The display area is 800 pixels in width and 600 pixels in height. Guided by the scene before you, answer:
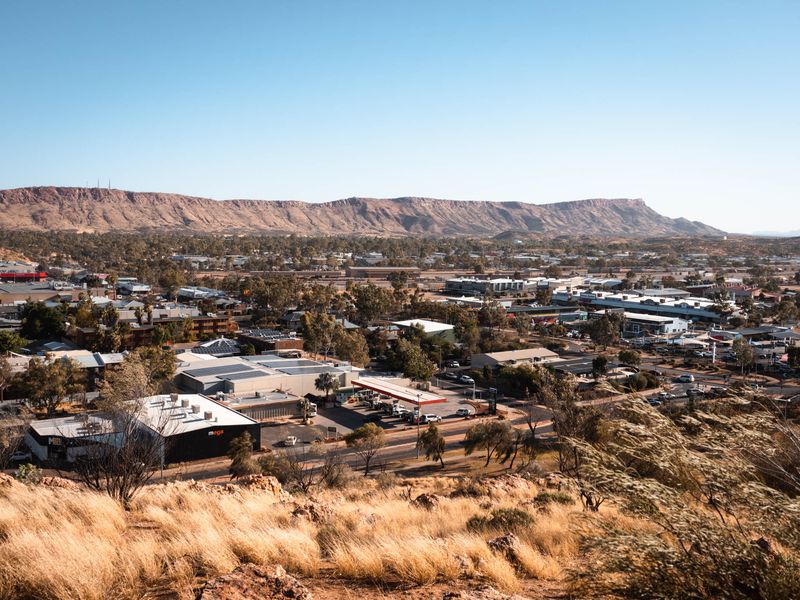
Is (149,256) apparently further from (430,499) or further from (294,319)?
(430,499)

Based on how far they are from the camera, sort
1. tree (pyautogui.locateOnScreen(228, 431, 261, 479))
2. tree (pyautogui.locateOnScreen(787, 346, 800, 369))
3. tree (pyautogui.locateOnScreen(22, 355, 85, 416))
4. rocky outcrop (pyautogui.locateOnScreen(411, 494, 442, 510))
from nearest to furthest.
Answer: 1. rocky outcrop (pyautogui.locateOnScreen(411, 494, 442, 510))
2. tree (pyautogui.locateOnScreen(228, 431, 261, 479))
3. tree (pyautogui.locateOnScreen(22, 355, 85, 416))
4. tree (pyautogui.locateOnScreen(787, 346, 800, 369))

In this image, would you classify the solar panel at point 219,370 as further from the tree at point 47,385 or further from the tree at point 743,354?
the tree at point 743,354

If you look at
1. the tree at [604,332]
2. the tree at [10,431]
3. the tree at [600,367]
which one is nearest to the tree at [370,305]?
the tree at [604,332]

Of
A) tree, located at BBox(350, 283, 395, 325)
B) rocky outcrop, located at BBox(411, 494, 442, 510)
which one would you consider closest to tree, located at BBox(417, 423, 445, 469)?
rocky outcrop, located at BBox(411, 494, 442, 510)

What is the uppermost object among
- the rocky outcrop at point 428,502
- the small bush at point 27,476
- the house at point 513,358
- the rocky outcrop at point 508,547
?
the rocky outcrop at point 508,547

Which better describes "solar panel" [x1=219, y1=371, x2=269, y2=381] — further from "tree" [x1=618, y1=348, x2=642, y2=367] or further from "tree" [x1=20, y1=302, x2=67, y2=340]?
"tree" [x1=618, y1=348, x2=642, y2=367]
